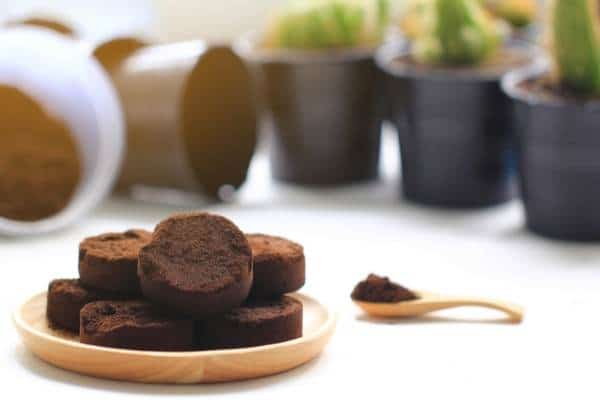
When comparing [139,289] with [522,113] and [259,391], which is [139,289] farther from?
[522,113]

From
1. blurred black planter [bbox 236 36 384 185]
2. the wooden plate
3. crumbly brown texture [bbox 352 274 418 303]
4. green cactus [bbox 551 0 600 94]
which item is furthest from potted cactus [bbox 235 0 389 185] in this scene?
the wooden plate

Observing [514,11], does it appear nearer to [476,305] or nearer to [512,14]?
[512,14]

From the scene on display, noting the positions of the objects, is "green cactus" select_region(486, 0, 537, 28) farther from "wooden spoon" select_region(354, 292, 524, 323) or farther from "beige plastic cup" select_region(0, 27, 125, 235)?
"wooden spoon" select_region(354, 292, 524, 323)

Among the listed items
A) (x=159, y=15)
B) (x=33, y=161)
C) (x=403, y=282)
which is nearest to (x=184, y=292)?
(x=403, y=282)

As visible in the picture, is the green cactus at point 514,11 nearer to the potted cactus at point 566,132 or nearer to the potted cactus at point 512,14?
the potted cactus at point 512,14

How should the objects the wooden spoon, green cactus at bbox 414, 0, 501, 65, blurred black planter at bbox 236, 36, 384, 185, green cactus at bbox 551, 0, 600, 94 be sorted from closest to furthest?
the wooden spoon → green cactus at bbox 551, 0, 600, 94 → green cactus at bbox 414, 0, 501, 65 → blurred black planter at bbox 236, 36, 384, 185

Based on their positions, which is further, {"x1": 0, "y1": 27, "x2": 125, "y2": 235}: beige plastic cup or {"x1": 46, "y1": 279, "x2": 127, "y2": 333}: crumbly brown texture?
{"x1": 0, "y1": 27, "x2": 125, "y2": 235}: beige plastic cup

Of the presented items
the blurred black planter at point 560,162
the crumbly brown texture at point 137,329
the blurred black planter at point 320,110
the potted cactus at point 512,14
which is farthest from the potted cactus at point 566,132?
the crumbly brown texture at point 137,329
